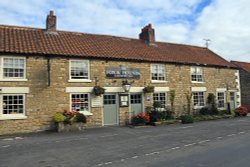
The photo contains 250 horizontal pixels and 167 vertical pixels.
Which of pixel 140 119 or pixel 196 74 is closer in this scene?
pixel 140 119

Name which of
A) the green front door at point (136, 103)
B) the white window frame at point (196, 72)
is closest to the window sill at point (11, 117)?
the green front door at point (136, 103)

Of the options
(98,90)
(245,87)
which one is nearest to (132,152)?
(98,90)

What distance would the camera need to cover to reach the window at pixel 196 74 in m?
22.1

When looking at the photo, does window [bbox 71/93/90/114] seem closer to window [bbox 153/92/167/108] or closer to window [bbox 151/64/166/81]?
window [bbox 153/92/167/108]

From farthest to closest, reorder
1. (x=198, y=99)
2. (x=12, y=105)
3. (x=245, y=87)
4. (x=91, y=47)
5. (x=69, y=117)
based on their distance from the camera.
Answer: (x=245, y=87) < (x=198, y=99) < (x=91, y=47) < (x=69, y=117) < (x=12, y=105)

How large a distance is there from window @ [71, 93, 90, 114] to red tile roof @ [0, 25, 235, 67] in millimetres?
2641

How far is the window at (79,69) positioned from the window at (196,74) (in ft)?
31.4

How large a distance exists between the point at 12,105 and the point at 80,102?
403cm

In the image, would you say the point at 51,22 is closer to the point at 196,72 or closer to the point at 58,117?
the point at 58,117

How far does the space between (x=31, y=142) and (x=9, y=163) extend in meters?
3.66

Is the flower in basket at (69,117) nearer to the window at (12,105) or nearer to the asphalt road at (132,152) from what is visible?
the window at (12,105)

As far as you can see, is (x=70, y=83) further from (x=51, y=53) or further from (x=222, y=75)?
(x=222, y=75)

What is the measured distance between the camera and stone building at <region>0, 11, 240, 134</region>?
49.5 feet

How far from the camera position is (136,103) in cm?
1883
